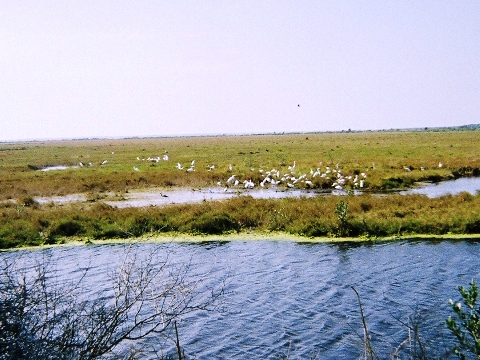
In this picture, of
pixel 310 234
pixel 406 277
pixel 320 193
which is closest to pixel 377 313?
pixel 406 277

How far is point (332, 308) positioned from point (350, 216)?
31.4ft

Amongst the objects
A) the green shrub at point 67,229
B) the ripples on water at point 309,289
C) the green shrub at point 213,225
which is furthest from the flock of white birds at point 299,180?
the ripples on water at point 309,289

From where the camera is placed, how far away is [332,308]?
1226 cm

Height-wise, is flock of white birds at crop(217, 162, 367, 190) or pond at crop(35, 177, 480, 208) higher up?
flock of white birds at crop(217, 162, 367, 190)

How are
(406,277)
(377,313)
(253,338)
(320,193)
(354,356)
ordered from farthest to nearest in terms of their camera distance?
(320,193) < (406,277) < (377,313) < (253,338) < (354,356)

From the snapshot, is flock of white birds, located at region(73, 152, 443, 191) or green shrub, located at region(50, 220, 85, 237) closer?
green shrub, located at region(50, 220, 85, 237)

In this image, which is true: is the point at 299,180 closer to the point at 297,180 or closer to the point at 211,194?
the point at 297,180

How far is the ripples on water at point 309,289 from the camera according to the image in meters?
10.6

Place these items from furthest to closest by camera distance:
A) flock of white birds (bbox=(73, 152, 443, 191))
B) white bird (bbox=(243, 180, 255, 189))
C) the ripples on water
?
1. white bird (bbox=(243, 180, 255, 189))
2. flock of white birds (bbox=(73, 152, 443, 191))
3. the ripples on water

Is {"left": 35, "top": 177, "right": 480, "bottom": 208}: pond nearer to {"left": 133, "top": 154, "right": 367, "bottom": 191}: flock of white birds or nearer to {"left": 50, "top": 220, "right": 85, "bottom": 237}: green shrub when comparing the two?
{"left": 133, "top": 154, "right": 367, "bottom": 191}: flock of white birds

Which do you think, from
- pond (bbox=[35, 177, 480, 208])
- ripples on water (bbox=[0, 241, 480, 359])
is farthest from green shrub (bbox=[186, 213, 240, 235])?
pond (bbox=[35, 177, 480, 208])

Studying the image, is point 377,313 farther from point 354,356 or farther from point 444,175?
point 444,175

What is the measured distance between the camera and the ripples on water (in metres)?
10.6

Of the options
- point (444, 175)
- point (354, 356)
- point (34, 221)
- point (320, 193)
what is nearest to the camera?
point (354, 356)
